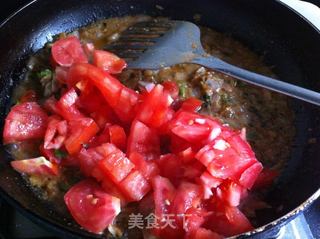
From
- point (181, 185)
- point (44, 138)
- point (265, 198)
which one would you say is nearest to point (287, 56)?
point (265, 198)

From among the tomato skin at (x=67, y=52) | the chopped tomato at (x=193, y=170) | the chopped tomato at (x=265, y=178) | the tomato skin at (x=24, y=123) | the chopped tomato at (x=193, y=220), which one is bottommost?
the chopped tomato at (x=265, y=178)

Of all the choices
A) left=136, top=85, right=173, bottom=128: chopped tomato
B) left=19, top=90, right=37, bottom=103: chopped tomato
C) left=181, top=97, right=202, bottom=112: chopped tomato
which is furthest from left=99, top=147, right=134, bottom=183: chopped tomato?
left=19, top=90, right=37, bottom=103: chopped tomato

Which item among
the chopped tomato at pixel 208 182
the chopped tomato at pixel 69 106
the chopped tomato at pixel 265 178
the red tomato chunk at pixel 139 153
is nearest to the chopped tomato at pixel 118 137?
the red tomato chunk at pixel 139 153

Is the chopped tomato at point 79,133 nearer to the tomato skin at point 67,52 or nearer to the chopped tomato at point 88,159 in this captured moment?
the chopped tomato at point 88,159

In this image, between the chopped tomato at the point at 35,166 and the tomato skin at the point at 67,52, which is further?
the tomato skin at the point at 67,52

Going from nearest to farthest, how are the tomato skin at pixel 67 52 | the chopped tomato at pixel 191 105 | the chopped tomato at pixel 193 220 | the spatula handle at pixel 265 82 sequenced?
the chopped tomato at pixel 193 220, the spatula handle at pixel 265 82, the chopped tomato at pixel 191 105, the tomato skin at pixel 67 52

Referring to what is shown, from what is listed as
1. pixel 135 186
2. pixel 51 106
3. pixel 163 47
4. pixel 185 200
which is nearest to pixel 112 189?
pixel 135 186
